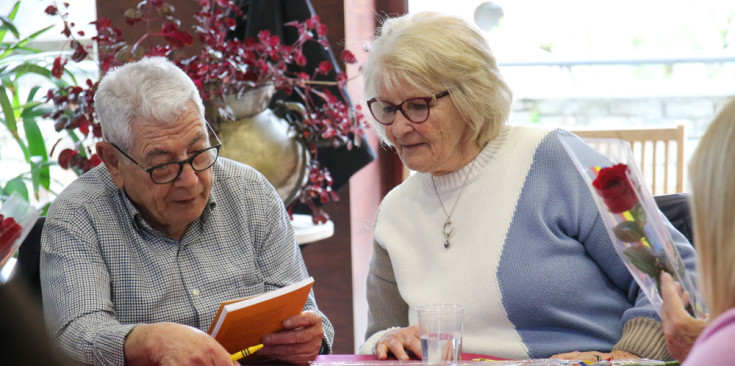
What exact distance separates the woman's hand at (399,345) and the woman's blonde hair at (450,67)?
531mm

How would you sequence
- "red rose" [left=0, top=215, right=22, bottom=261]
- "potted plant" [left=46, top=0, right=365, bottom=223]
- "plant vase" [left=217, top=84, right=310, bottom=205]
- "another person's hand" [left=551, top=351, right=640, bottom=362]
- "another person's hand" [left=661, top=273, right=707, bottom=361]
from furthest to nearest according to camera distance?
"plant vase" [left=217, top=84, right=310, bottom=205] < "potted plant" [left=46, top=0, right=365, bottom=223] < "another person's hand" [left=551, top=351, right=640, bottom=362] < "another person's hand" [left=661, top=273, right=707, bottom=361] < "red rose" [left=0, top=215, right=22, bottom=261]

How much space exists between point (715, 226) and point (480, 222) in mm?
A: 987

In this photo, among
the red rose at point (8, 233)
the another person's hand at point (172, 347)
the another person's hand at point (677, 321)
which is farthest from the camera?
the another person's hand at point (172, 347)

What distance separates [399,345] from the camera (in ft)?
5.04

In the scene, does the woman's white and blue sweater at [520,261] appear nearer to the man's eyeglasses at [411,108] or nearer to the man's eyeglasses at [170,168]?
the man's eyeglasses at [411,108]

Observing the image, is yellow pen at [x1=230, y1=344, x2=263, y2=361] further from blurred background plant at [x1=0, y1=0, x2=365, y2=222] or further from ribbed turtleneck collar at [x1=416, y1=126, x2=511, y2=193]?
blurred background plant at [x1=0, y1=0, x2=365, y2=222]

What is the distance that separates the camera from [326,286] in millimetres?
3156

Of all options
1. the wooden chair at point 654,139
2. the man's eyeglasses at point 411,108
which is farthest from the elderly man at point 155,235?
the wooden chair at point 654,139

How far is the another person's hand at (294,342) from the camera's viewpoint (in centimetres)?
154

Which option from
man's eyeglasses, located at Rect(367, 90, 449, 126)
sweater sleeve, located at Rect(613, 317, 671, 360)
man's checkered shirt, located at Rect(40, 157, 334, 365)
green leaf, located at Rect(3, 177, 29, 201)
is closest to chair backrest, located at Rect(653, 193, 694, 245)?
sweater sleeve, located at Rect(613, 317, 671, 360)

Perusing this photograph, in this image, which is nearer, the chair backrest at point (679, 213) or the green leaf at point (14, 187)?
the chair backrest at point (679, 213)

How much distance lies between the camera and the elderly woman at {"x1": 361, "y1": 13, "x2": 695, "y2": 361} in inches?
67.0

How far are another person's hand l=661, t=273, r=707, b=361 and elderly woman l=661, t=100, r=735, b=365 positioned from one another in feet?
0.88

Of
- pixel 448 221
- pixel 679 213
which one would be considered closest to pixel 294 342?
pixel 448 221
